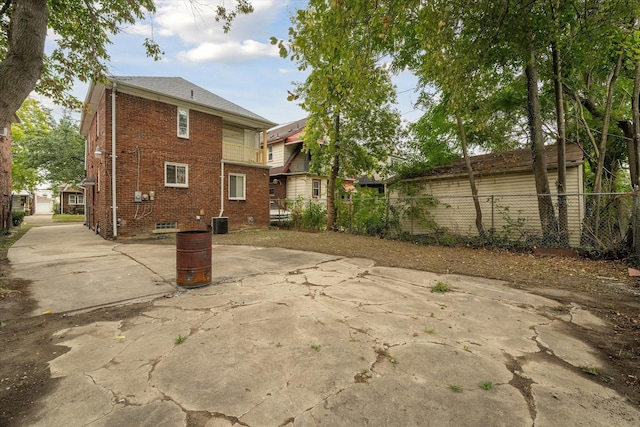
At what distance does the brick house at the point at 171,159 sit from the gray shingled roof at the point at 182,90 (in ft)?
0.17

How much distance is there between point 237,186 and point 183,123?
12.2ft

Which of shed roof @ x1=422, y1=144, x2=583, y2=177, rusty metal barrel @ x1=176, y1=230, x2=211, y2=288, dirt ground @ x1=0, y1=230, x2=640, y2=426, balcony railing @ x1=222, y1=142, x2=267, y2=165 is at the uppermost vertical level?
balcony railing @ x1=222, y1=142, x2=267, y2=165

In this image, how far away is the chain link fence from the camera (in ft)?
22.7

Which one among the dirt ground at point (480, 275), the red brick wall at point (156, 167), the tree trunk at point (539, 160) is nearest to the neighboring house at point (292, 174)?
the red brick wall at point (156, 167)

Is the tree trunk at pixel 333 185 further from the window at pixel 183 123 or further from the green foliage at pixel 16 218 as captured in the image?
the green foliage at pixel 16 218

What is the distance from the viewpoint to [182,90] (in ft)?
44.1

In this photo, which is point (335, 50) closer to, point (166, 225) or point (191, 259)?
point (191, 259)

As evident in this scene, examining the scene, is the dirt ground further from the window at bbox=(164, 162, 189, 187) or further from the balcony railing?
the balcony railing

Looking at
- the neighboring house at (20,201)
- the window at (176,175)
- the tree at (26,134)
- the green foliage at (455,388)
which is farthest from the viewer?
the neighboring house at (20,201)

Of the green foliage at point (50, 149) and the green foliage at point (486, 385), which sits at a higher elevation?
the green foliage at point (50, 149)

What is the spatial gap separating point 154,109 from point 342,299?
11.6 metres

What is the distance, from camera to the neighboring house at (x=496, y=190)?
29.3 feet

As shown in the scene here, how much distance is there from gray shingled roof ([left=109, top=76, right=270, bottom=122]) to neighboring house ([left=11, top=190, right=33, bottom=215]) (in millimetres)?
14189

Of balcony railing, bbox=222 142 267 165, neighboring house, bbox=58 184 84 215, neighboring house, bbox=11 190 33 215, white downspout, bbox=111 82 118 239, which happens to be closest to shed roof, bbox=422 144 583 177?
balcony railing, bbox=222 142 267 165
